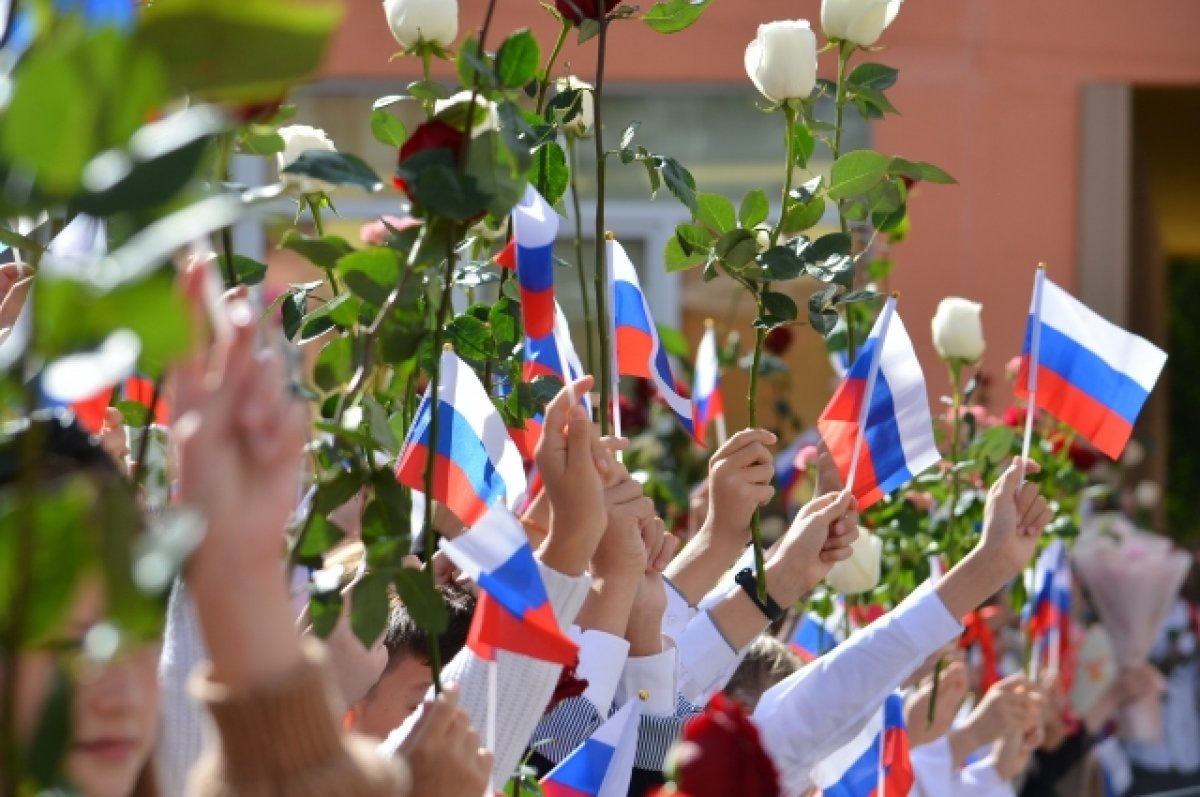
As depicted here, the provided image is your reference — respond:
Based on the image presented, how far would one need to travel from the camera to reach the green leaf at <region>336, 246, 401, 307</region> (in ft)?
4.10

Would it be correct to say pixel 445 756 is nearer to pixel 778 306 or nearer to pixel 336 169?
pixel 336 169

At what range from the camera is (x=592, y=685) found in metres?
1.87

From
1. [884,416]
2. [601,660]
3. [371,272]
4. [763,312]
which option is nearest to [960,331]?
[884,416]

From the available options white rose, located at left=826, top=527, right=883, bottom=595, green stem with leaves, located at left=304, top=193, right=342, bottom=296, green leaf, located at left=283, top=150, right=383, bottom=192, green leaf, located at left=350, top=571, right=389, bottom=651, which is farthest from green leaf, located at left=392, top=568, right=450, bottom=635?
white rose, located at left=826, top=527, right=883, bottom=595

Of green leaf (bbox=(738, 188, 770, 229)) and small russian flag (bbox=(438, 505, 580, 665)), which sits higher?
green leaf (bbox=(738, 188, 770, 229))

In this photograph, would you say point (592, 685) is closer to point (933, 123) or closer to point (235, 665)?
point (235, 665)

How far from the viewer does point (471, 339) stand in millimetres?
1856

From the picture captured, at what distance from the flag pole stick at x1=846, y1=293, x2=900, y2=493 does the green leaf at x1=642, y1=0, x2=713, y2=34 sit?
616 millimetres

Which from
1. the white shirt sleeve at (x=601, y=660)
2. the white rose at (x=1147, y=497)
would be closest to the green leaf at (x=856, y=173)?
the white shirt sleeve at (x=601, y=660)

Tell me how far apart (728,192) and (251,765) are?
15.7ft

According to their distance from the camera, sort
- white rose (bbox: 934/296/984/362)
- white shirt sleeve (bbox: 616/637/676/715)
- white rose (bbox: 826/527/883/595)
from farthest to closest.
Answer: white rose (bbox: 934/296/984/362)
white rose (bbox: 826/527/883/595)
white shirt sleeve (bbox: 616/637/676/715)

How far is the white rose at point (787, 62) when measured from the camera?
1.95 m

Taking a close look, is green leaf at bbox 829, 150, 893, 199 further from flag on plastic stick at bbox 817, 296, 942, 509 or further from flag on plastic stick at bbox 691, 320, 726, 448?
flag on plastic stick at bbox 691, 320, 726, 448

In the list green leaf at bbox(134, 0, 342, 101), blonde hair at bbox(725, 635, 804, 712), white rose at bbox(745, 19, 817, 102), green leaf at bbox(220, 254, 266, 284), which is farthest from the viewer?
blonde hair at bbox(725, 635, 804, 712)
